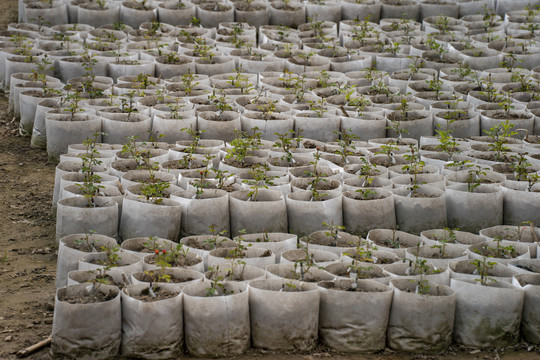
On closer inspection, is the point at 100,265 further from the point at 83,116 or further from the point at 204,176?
the point at 83,116

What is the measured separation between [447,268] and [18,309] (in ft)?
8.93

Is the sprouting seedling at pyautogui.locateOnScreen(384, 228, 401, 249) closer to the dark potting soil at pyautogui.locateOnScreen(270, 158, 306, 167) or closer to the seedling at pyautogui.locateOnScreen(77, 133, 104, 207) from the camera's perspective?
the dark potting soil at pyautogui.locateOnScreen(270, 158, 306, 167)

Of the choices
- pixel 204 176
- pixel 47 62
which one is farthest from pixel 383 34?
pixel 204 176

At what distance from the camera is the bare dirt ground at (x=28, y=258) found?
502 centimetres

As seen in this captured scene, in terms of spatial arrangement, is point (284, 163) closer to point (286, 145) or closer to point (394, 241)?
point (286, 145)

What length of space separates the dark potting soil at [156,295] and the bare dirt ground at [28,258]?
56cm

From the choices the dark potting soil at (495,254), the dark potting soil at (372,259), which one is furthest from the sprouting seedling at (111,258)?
the dark potting soil at (495,254)

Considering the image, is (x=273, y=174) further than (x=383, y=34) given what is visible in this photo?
No

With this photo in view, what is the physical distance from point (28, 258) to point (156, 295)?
5.69ft

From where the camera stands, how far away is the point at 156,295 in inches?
Answer: 194

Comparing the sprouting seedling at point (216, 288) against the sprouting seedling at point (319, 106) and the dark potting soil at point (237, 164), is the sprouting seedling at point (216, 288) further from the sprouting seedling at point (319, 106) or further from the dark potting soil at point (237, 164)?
the sprouting seedling at point (319, 106)

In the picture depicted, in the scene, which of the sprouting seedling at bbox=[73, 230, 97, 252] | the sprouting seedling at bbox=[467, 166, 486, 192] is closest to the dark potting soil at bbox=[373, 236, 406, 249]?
the sprouting seedling at bbox=[467, 166, 486, 192]

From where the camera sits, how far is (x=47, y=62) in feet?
30.0

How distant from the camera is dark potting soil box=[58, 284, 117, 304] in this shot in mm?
4855
